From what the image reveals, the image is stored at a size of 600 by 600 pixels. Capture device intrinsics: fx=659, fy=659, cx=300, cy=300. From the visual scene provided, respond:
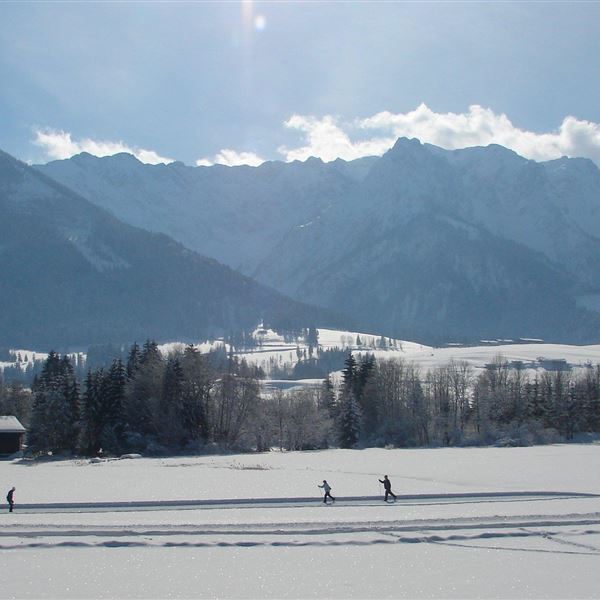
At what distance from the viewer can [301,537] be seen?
21.1 meters

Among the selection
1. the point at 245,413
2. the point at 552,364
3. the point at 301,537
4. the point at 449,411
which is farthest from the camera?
the point at 552,364

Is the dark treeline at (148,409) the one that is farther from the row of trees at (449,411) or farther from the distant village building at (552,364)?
the distant village building at (552,364)

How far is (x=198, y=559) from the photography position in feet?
61.1

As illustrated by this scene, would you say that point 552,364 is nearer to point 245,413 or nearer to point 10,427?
point 245,413

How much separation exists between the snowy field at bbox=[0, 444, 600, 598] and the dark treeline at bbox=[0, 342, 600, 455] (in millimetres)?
23472

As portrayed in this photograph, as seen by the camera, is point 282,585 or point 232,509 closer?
point 282,585

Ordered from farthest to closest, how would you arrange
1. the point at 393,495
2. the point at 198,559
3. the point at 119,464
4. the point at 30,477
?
the point at 119,464
the point at 30,477
the point at 393,495
the point at 198,559

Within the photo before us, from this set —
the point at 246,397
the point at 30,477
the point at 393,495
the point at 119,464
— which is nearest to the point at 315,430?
the point at 246,397

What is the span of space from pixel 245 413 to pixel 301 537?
45273mm

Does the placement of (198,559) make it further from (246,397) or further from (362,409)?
(362,409)

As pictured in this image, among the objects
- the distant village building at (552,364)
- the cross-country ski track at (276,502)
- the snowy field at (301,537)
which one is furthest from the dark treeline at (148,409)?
the distant village building at (552,364)

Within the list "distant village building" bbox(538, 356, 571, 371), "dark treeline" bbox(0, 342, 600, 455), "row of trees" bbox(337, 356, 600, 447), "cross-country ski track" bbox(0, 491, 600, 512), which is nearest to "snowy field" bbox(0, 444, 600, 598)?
"cross-country ski track" bbox(0, 491, 600, 512)

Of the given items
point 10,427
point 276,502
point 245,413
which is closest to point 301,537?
point 276,502

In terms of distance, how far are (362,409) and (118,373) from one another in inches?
1104
